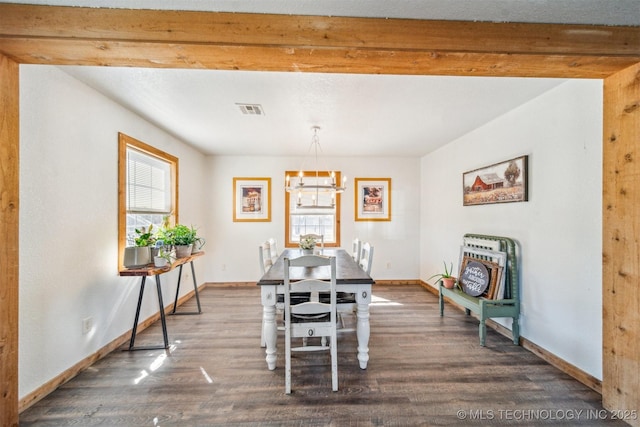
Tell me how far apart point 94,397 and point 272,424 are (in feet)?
4.53

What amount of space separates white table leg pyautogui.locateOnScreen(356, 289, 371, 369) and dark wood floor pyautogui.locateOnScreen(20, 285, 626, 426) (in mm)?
120

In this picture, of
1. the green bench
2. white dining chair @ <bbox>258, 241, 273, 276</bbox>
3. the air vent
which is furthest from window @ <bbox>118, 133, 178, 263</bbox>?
the green bench

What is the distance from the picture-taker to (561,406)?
1.83 m

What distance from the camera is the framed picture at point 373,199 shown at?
5047 mm

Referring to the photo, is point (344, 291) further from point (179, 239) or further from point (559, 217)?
point (179, 239)

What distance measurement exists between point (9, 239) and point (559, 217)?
401 cm

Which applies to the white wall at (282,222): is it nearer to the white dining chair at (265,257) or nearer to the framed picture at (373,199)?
the framed picture at (373,199)

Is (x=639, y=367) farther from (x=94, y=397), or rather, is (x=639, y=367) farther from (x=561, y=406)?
(x=94, y=397)

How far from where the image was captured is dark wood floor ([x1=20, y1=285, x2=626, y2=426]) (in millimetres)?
1735

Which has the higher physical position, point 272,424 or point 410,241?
point 410,241

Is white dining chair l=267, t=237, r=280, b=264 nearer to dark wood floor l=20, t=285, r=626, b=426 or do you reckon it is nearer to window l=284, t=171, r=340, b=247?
dark wood floor l=20, t=285, r=626, b=426

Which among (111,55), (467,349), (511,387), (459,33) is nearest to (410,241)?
(467,349)

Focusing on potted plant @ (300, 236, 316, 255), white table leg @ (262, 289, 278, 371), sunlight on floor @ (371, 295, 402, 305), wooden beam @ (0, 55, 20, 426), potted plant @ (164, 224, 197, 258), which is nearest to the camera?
wooden beam @ (0, 55, 20, 426)

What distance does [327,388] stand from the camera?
2014 mm
